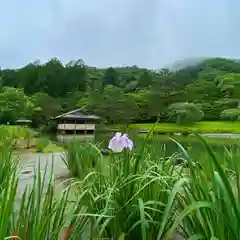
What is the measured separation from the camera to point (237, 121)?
91.0ft

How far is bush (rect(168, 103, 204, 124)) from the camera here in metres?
27.0

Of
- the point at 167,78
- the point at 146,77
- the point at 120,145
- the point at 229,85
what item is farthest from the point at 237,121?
the point at 120,145

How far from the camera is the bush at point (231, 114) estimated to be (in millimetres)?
26475

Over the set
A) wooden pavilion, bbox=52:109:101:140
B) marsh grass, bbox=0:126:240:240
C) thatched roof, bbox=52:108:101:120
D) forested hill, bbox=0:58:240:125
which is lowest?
wooden pavilion, bbox=52:109:101:140

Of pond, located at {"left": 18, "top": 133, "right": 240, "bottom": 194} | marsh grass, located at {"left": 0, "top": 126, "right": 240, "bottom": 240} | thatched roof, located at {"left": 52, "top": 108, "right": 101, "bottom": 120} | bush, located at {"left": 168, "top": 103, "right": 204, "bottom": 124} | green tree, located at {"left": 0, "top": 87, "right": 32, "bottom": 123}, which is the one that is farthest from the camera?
bush, located at {"left": 168, "top": 103, "right": 204, "bottom": 124}

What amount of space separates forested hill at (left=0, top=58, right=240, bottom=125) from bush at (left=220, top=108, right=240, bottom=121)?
1.65m

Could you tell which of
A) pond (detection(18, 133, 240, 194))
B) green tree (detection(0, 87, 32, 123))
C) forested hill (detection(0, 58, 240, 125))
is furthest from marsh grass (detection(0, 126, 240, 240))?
forested hill (detection(0, 58, 240, 125))

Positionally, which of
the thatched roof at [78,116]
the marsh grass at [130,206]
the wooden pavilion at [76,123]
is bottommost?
the wooden pavilion at [76,123]

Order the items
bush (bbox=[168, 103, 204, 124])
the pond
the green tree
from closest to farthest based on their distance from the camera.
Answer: the pond
the green tree
bush (bbox=[168, 103, 204, 124])

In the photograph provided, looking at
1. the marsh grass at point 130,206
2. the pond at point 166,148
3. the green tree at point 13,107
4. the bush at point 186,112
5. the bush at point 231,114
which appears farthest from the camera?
the bush at point 186,112

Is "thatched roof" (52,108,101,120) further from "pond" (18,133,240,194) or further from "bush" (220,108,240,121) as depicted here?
"pond" (18,133,240,194)

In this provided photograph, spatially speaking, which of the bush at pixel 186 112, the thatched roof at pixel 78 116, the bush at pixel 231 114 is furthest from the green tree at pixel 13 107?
the bush at pixel 231 114

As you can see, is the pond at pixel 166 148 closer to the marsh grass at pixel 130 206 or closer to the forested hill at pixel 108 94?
the marsh grass at pixel 130 206

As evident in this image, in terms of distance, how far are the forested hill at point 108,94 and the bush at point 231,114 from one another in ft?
5.42
